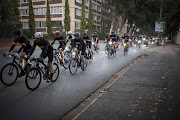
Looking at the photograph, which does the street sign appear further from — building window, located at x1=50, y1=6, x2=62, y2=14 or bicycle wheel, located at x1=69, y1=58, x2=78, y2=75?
bicycle wheel, located at x1=69, y1=58, x2=78, y2=75

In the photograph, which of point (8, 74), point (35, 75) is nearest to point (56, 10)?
point (8, 74)

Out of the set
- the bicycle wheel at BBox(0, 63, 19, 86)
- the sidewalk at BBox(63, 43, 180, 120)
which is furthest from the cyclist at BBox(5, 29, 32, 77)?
the sidewalk at BBox(63, 43, 180, 120)

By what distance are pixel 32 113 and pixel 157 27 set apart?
29652mm

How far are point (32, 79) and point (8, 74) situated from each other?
983 millimetres

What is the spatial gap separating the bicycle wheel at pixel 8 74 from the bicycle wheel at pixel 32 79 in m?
0.89

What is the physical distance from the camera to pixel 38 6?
45250 mm

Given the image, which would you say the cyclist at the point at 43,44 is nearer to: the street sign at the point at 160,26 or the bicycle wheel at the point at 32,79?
the bicycle wheel at the point at 32,79

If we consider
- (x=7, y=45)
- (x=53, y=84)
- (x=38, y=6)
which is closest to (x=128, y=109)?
(x=53, y=84)

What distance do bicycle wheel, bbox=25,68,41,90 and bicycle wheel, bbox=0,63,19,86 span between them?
89 centimetres

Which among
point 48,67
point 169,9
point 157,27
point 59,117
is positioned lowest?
point 59,117

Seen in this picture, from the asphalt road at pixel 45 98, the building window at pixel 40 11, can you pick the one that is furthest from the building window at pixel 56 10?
the asphalt road at pixel 45 98

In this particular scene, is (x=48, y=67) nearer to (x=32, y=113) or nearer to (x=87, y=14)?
(x=32, y=113)

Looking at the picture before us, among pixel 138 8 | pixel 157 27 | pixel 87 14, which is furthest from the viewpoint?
pixel 87 14

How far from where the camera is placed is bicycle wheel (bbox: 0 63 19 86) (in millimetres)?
5927
